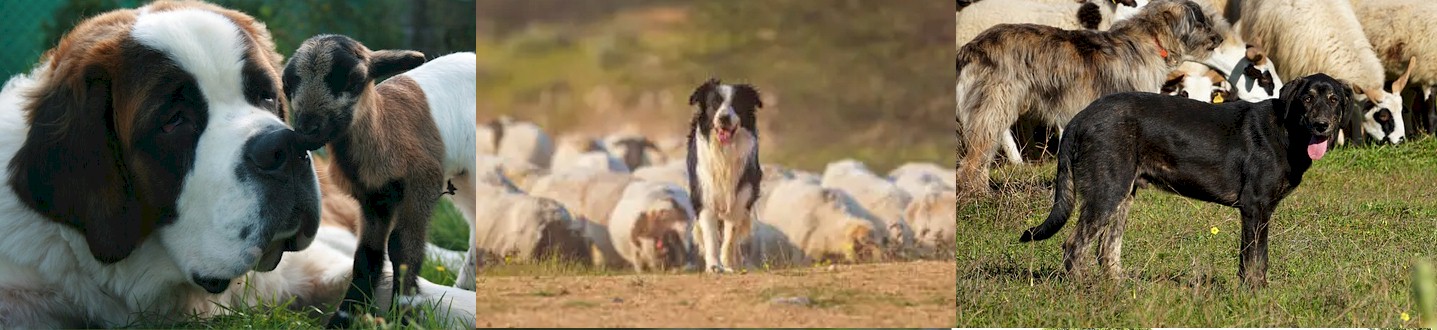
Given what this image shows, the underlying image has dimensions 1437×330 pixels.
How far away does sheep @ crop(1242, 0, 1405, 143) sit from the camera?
261 inches

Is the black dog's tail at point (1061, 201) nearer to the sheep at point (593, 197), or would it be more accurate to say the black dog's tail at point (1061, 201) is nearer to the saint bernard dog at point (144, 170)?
the sheep at point (593, 197)

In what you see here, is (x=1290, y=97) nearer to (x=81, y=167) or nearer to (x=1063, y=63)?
(x=1063, y=63)

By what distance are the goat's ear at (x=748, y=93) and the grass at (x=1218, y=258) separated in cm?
183

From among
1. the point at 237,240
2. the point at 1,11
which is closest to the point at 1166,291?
the point at 237,240

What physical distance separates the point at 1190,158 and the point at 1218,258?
1.48 ft

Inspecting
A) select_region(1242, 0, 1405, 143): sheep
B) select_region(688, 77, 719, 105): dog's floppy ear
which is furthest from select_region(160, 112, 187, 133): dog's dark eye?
select_region(1242, 0, 1405, 143): sheep

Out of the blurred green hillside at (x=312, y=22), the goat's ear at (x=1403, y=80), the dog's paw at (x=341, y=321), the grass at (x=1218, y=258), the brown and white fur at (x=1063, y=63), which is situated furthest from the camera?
the goat's ear at (x=1403, y=80)

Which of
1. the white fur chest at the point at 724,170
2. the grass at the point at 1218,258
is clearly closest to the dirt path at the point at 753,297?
the white fur chest at the point at 724,170

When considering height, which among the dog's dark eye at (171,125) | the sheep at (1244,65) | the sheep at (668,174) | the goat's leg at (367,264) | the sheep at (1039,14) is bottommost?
the goat's leg at (367,264)

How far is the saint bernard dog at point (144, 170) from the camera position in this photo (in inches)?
145

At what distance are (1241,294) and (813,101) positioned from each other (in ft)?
8.11

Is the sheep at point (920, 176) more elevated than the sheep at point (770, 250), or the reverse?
the sheep at point (920, 176)

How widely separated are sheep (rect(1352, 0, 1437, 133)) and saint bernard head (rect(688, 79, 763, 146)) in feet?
15.0

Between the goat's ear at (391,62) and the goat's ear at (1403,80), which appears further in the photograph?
the goat's ear at (1403,80)
